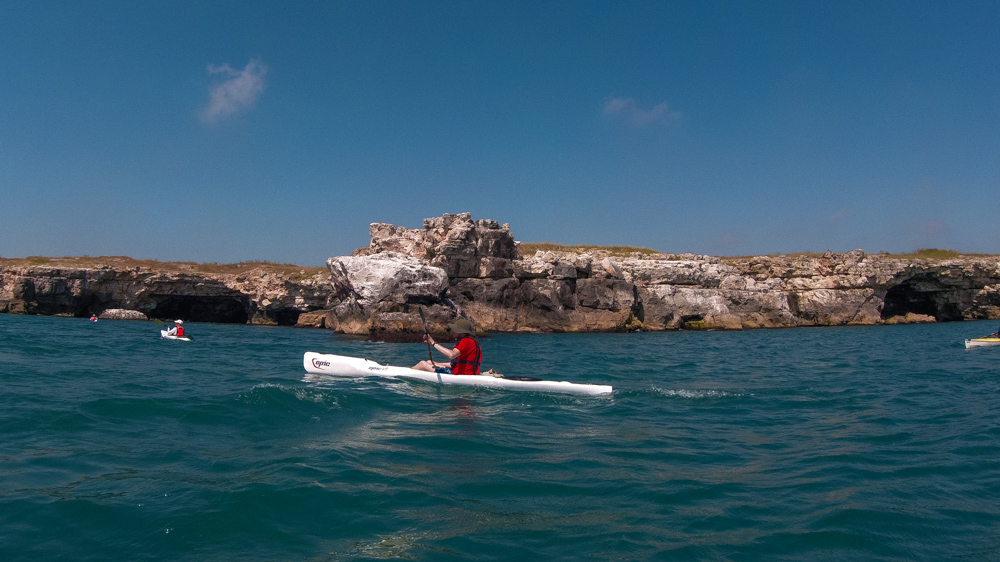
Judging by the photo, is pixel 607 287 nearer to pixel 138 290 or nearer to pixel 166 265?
pixel 138 290

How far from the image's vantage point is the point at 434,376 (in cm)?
1174

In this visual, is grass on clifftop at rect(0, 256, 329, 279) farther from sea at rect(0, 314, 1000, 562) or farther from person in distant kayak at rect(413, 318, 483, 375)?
sea at rect(0, 314, 1000, 562)

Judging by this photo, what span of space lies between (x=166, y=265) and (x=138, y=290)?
5.61 meters

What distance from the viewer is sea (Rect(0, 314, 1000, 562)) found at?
391 cm

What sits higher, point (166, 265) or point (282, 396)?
point (166, 265)

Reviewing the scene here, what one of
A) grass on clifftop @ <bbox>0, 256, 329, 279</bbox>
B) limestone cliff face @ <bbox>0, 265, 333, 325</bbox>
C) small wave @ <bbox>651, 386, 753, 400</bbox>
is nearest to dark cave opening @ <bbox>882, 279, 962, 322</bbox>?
small wave @ <bbox>651, 386, 753, 400</bbox>

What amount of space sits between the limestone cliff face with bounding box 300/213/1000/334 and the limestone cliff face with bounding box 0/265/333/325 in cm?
269

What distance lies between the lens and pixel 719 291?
134 feet

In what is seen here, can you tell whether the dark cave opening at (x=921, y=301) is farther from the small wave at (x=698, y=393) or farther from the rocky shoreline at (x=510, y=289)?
the small wave at (x=698, y=393)

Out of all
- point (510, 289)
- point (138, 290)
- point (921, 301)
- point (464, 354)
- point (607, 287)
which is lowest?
point (464, 354)

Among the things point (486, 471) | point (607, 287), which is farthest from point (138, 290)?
point (486, 471)

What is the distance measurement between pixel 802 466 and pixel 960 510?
1427 millimetres

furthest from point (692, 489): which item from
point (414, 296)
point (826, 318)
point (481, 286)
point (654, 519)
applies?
point (826, 318)

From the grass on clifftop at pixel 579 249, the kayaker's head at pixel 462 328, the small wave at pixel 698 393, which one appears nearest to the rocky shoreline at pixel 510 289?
the grass on clifftop at pixel 579 249
